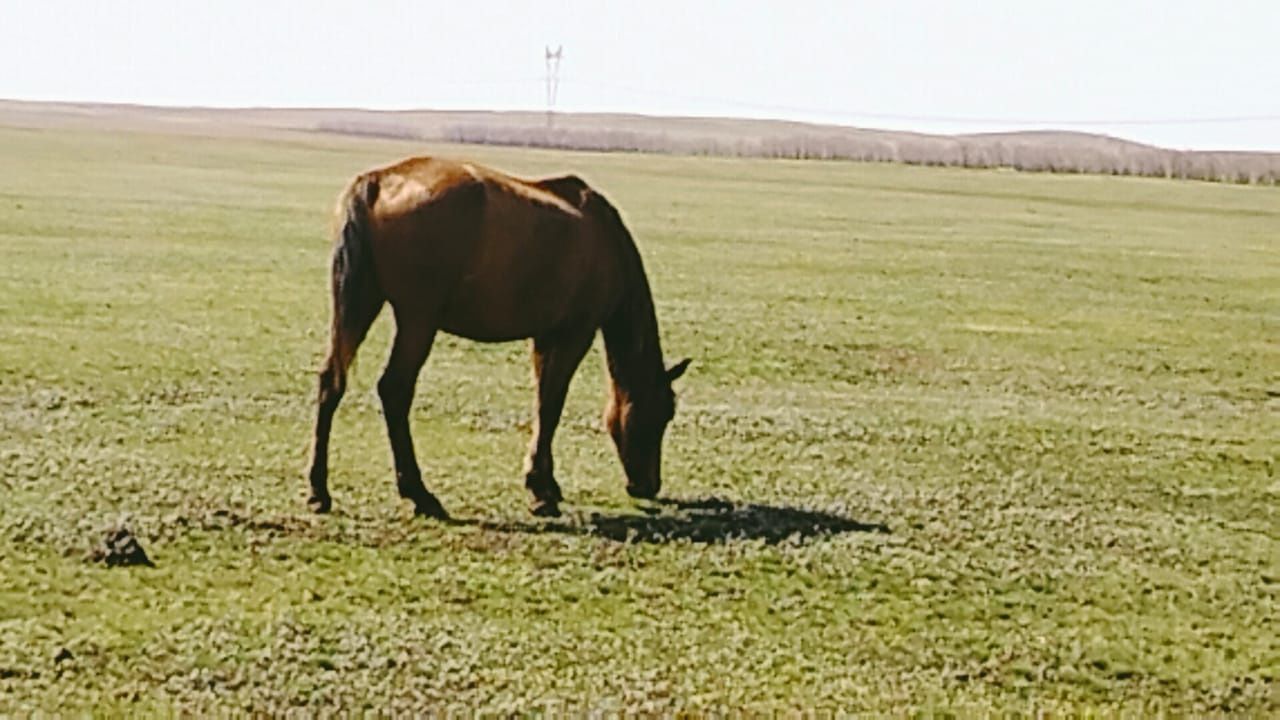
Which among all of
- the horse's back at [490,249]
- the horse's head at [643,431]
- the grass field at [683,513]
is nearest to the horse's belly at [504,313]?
the horse's back at [490,249]

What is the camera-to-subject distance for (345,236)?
9.96 metres

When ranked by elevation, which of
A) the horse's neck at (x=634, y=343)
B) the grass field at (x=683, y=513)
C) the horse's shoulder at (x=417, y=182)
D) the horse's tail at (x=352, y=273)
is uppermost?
the horse's shoulder at (x=417, y=182)

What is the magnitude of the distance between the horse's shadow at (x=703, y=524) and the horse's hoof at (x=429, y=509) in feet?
0.71

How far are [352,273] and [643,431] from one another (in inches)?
90.7

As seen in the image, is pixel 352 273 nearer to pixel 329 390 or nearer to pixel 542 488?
pixel 329 390

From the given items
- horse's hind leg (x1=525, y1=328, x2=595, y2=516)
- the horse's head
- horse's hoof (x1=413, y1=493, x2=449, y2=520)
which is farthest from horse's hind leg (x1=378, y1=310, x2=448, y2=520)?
the horse's head

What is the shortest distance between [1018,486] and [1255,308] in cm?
1502

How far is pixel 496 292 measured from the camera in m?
10.3

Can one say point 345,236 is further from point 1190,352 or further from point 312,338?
point 1190,352

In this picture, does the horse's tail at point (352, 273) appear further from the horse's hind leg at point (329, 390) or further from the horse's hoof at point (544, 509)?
the horse's hoof at point (544, 509)

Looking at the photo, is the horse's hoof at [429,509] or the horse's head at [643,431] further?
the horse's head at [643,431]

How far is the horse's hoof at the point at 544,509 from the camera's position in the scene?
10.5 meters

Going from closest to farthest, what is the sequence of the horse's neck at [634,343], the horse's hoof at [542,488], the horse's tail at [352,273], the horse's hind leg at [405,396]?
the horse's tail at [352,273] < the horse's hind leg at [405,396] < the horse's hoof at [542,488] < the horse's neck at [634,343]

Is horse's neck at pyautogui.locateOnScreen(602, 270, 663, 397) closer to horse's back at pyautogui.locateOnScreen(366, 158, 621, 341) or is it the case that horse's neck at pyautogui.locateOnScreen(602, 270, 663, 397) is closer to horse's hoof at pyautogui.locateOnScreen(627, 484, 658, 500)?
horse's back at pyautogui.locateOnScreen(366, 158, 621, 341)
